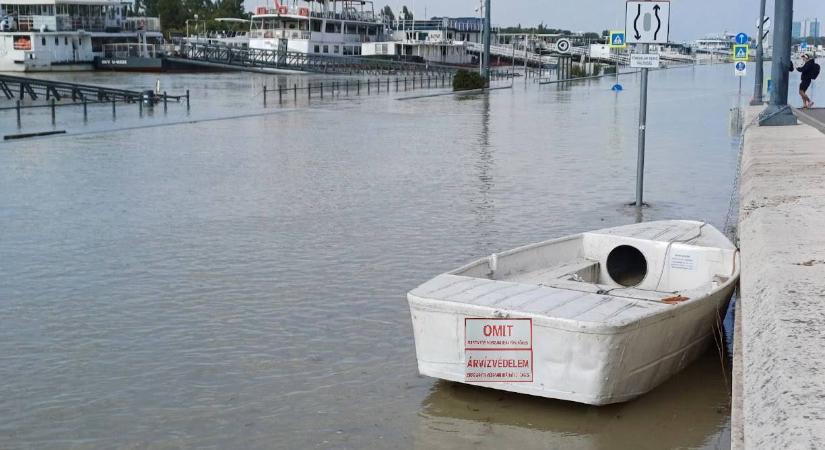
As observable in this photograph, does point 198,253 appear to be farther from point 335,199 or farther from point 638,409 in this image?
point 638,409

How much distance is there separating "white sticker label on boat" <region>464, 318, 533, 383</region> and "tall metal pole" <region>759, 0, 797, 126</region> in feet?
47.4

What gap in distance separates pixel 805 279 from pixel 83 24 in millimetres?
93578

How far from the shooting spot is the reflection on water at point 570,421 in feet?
24.2

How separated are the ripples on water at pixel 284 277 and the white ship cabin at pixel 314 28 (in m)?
75.9

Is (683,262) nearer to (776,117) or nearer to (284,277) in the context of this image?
(284,277)

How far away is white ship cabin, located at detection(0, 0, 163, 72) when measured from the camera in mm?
87000

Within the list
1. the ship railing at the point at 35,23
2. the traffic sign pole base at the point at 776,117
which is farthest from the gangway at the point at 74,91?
the ship railing at the point at 35,23

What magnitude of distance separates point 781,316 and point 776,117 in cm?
1700

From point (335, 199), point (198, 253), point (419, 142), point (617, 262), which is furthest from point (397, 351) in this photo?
point (419, 142)

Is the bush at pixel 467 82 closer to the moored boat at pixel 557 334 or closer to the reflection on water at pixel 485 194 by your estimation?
the reflection on water at pixel 485 194

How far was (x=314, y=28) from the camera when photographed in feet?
351

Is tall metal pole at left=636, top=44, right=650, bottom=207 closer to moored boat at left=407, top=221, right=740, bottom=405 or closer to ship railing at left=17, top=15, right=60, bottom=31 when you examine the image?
moored boat at left=407, top=221, right=740, bottom=405

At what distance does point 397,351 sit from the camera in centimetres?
945

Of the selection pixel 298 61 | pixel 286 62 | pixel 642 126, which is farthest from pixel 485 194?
pixel 298 61
